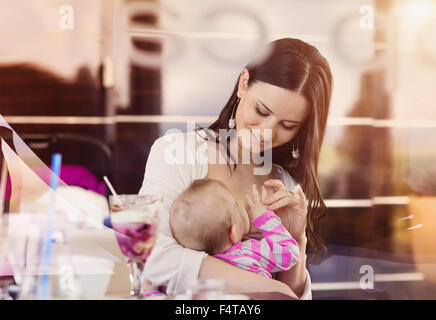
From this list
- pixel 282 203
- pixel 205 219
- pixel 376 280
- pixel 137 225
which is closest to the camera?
pixel 137 225

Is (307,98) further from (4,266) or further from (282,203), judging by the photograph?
(4,266)

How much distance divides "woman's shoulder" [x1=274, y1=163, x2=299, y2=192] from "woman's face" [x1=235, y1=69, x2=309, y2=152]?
0.09 metres

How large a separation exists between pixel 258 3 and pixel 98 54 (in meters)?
0.60

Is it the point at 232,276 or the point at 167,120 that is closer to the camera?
the point at 232,276

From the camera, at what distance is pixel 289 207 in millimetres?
1927

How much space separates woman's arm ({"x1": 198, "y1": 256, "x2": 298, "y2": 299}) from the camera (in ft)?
5.72

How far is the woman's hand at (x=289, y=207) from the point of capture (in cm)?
191

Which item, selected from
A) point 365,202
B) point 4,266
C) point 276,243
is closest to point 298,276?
point 276,243

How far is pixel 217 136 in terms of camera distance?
1920 millimetres

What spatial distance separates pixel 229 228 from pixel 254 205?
0.54 feet

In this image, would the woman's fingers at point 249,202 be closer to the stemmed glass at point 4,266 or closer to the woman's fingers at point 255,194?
the woman's fingers at point 255,194

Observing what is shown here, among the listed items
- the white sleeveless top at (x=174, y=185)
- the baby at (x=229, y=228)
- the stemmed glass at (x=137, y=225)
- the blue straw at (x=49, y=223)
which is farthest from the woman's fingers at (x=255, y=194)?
the blue straw at (x=49, y=223)
